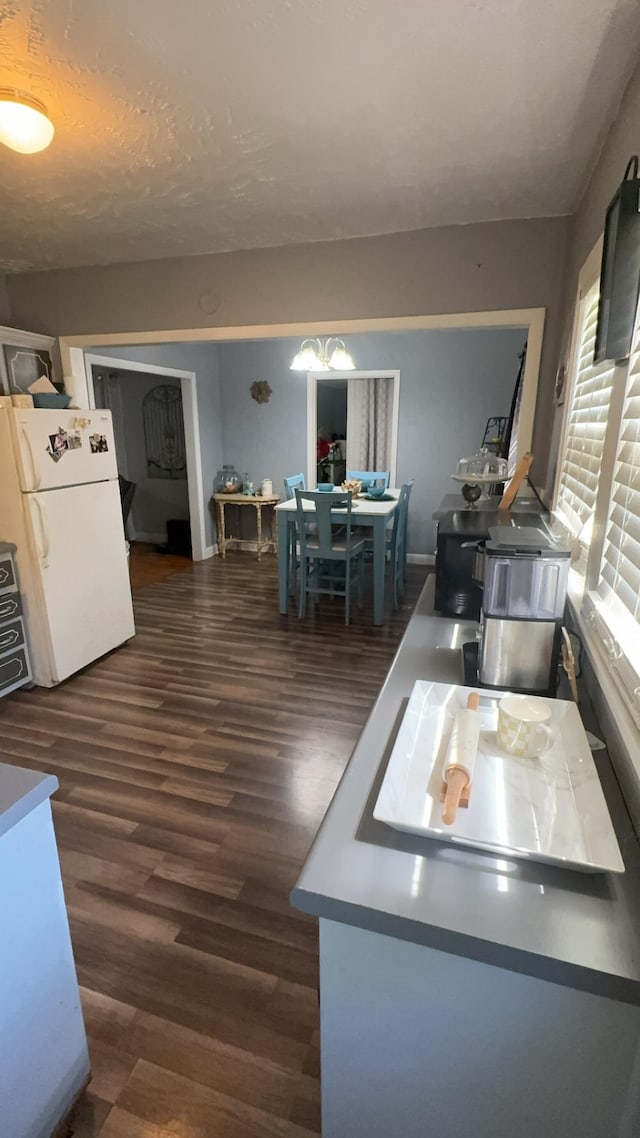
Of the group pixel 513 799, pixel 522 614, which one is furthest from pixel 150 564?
pixel 513 799

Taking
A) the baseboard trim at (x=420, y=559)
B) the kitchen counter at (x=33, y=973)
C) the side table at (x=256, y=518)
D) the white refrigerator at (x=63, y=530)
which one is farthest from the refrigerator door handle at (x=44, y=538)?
the baseboard trim at (x=420, y=559)

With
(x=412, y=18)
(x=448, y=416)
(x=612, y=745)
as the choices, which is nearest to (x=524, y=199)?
(x=412, y=18)

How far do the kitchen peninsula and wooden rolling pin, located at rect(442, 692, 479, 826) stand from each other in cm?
6

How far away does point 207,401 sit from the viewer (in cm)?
574

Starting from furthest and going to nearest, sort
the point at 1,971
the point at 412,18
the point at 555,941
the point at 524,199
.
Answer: the point at 524,199, the point at 412,18, the point at 1,971, the point at 555,941

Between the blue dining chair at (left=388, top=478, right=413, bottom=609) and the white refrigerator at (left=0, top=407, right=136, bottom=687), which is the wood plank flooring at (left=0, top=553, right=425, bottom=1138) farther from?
the blue dining chair at (left=388, top=478, right=413, bottom=609)

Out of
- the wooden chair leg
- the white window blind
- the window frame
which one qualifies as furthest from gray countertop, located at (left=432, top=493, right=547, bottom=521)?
the wooden chair leg

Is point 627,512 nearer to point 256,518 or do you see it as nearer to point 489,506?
point 489,506

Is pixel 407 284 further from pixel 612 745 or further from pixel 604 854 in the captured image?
pixel 604 854

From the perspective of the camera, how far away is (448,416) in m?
5.21

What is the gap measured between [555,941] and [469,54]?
1.99 meters

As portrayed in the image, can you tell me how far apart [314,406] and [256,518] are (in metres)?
1.43

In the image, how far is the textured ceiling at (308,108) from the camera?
1.26m

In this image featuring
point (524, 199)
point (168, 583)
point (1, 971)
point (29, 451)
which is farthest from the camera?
point (168, 583)
